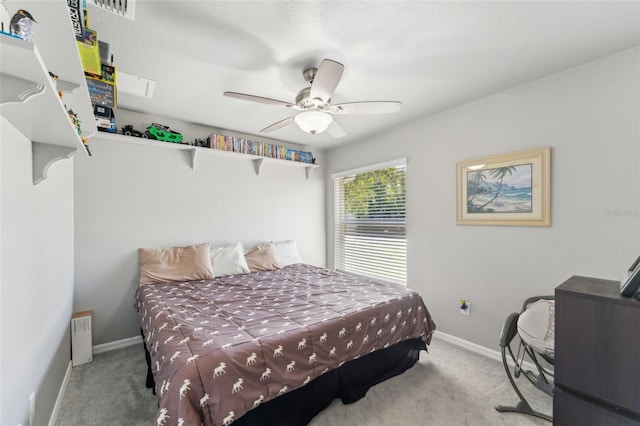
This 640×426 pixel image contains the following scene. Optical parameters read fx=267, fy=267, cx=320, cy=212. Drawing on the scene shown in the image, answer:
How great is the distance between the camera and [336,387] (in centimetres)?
182

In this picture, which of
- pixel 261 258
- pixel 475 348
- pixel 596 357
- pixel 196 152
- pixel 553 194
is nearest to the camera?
pixel 596 357

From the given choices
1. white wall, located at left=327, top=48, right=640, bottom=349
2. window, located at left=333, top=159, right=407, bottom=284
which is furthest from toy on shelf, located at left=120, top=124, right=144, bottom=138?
white wall, located at left=327, top=48, right=640, bottom=349

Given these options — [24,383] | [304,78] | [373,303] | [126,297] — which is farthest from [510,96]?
[126,297]

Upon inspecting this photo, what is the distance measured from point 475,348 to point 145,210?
12.0 feet

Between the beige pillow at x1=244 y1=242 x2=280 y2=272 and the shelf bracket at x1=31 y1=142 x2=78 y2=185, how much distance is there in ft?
7.15

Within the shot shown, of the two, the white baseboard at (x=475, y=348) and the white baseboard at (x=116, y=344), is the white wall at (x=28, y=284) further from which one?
the white baseboard at (x=475, y=348)

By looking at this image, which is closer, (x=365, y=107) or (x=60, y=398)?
(x=60, y=398)

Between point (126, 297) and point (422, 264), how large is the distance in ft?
10.5

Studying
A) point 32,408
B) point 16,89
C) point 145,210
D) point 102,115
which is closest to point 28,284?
point 32,408

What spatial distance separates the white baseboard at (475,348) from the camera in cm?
227

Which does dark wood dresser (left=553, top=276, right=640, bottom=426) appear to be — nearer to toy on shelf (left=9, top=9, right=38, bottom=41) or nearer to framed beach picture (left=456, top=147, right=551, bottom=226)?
framed beach picture (left=456, top=147, right=551, bottom=226)

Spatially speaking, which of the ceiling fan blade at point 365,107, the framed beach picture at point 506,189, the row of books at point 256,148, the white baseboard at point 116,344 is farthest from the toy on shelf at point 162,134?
the framed beach picture at point 506,189

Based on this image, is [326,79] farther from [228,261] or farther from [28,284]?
[228,261]

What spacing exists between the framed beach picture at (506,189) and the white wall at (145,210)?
2.40 m
